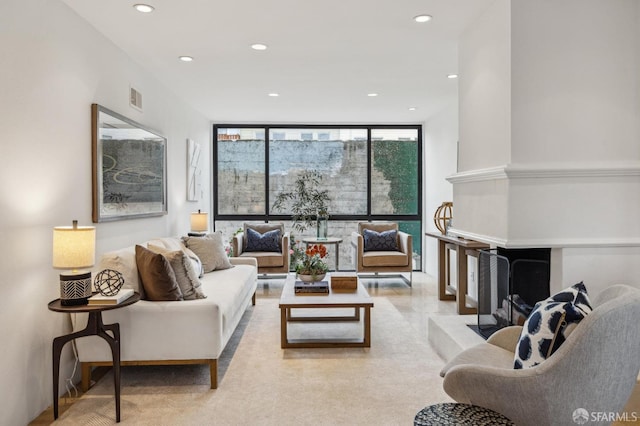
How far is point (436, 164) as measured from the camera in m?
6.83

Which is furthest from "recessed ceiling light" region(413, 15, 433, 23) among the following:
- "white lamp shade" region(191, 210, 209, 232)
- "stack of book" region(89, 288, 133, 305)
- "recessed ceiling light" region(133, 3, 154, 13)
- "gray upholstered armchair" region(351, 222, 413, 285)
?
"white lamp shade" region(191, 210, 209, 232)

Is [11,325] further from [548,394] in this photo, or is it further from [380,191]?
[380,191]

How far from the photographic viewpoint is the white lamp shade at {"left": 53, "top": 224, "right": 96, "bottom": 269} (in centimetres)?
246

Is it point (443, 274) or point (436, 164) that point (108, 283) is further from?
point (436, 164)

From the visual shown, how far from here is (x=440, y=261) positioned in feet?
18.2

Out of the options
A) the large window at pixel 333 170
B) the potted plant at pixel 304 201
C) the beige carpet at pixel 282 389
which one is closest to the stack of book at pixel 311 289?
the beige carpet at pixel 282 389

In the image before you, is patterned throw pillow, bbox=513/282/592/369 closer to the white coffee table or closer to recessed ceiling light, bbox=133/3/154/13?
the white coffee table

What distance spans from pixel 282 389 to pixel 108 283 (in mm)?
1270

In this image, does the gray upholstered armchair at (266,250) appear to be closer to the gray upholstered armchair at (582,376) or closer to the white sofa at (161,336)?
the white sofa at (161,336)

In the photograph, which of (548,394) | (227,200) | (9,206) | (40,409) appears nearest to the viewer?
(548,394)

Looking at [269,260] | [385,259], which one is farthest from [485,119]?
[269,260]

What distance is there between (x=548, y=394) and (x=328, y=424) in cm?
122

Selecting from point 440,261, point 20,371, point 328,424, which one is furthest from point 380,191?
point 20,371

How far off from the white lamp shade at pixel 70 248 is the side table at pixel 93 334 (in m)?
0.23
